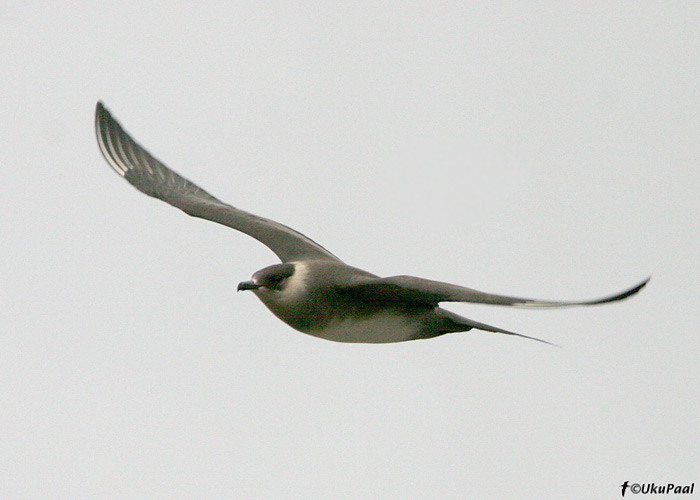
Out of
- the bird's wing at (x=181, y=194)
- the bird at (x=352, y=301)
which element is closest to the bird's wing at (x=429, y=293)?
the bird at (x=352, y=301)

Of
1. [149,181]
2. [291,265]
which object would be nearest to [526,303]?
[291,265]

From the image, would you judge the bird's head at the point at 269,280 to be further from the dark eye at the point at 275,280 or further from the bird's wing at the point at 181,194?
the bird's wing at the point at 181,194

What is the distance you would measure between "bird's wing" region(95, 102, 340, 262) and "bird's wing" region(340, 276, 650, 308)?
1528mm

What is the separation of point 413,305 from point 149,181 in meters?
3.97

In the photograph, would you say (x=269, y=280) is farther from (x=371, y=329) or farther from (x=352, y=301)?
(x=371, y=329)

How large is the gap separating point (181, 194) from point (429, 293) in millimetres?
4260

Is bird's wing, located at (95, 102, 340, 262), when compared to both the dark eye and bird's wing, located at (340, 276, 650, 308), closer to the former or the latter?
the dark eye

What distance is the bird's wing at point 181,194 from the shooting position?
37.1 ft

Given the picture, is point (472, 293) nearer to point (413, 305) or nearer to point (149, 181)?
point (413, 305)

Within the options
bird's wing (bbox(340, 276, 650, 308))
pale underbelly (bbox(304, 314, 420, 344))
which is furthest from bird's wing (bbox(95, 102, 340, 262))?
bird's wing (bbox(340, 276, 650, 308))

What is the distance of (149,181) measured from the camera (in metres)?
12.6

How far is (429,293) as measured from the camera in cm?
877

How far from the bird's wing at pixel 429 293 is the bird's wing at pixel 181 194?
1528 millimetres

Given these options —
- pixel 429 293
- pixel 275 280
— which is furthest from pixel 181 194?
pixel 429 293
